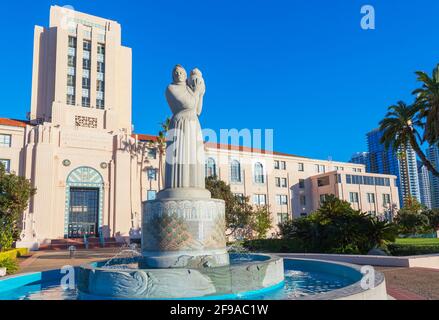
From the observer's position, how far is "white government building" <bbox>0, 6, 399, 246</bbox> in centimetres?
4378

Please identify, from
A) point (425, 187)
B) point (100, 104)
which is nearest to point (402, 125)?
point (100, 104)

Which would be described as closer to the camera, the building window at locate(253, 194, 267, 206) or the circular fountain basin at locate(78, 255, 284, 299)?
the circular fountain basin at locate(78, 255, 284, 299)

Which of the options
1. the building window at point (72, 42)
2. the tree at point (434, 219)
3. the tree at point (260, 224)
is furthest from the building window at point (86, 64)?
the tree at point (434, 219)

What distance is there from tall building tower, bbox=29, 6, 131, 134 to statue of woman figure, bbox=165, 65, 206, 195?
41.2m

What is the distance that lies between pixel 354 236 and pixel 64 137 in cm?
3769

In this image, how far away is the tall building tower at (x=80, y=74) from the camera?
51031 mm

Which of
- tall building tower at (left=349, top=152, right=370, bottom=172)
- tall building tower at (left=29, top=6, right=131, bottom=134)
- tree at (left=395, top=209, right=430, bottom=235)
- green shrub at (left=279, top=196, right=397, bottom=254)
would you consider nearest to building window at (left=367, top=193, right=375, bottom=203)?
tree at (left=395, top=209, right=430, bottom=235)

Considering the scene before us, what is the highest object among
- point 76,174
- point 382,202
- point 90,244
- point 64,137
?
point 64,137

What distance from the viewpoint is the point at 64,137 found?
45906 mm

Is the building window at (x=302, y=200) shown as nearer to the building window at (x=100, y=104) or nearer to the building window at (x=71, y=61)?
the building window at (x=100, y=104)

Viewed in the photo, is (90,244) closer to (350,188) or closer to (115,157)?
(115,157)

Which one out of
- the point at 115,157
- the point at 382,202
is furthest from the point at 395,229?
the point at 382,202

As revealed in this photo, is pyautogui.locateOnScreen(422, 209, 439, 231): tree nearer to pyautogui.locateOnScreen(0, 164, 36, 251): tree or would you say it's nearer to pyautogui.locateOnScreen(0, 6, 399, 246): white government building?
pyautogui.locateOnScreen(0, 6, 399, 246): white government building

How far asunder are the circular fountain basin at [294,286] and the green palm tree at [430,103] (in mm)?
17133
